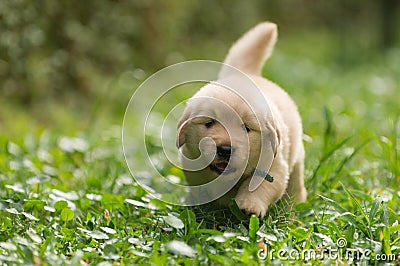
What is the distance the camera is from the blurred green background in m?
5.94

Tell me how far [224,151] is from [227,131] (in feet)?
0.32

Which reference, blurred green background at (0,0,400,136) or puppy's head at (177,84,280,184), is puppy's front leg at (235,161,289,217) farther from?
blurred green background at (0,0,400,136)

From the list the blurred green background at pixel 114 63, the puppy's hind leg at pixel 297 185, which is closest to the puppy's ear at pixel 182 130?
the puppy's hind leg at pixel 297 185

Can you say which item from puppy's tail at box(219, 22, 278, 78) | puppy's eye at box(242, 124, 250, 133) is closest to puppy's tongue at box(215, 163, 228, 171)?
puppy's eye at box(242, 124, 250, 133)

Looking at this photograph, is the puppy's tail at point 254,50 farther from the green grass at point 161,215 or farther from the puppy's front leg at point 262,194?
the puppy's front leg at point 262,194

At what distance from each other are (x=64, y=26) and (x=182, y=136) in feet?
14.1

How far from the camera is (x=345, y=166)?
4.07 m

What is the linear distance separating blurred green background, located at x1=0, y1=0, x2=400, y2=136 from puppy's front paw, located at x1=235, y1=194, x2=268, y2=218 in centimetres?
151

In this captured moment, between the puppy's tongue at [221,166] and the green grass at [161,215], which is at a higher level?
the puppy's tongue at [221,166]

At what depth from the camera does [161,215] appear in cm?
333

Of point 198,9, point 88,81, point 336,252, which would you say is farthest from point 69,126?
point 198,9

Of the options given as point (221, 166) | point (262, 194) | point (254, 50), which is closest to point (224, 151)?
point (221, 166)

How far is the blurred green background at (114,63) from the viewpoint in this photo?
594cm

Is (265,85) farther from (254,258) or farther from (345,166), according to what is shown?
(254,258)
